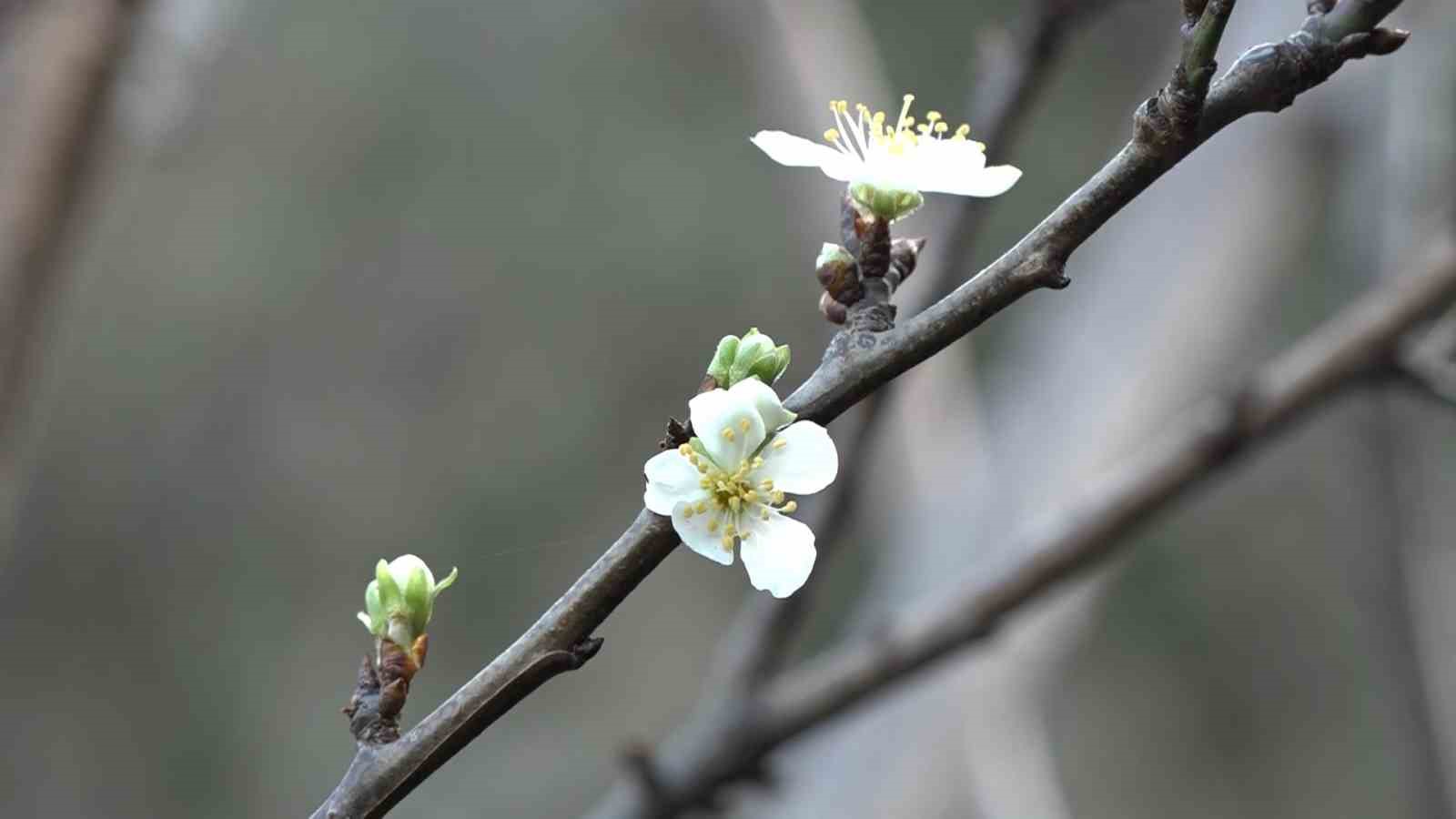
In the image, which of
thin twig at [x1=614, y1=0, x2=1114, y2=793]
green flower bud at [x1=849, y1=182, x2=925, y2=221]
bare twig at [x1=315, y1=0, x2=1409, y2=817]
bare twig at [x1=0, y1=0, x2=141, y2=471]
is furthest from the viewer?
bare twig at [x1=0, y1=0, x2=141, y2=471]

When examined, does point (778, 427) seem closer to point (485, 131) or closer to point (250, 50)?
point (485, 131)

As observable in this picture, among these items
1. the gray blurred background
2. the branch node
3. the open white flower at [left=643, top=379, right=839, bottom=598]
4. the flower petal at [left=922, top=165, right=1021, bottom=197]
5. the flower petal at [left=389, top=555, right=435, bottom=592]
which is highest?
the gray blurred background

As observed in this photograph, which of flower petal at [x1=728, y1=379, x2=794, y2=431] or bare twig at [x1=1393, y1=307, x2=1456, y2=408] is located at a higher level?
bare twig at [x1=1393, y1=307, x2=1456, y2=408]

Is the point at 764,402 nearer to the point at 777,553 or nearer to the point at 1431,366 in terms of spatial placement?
the point at 777,553

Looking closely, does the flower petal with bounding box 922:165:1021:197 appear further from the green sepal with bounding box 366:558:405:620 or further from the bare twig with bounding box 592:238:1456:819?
the bare twig with bounding box 592:238:1456:819

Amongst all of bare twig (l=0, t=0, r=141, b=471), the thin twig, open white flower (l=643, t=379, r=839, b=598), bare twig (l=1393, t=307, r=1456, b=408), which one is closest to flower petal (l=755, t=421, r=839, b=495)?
open white flower (l=643, t=379, r=839, b=598)

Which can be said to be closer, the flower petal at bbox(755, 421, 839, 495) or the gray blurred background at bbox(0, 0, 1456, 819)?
the flower petal at bbox(755, 421, 839, 495)

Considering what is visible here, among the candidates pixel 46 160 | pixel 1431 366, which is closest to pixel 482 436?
pixel 46 160

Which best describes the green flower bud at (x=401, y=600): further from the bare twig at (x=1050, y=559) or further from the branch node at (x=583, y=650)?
the bare twig at (x=1050, y=559)
